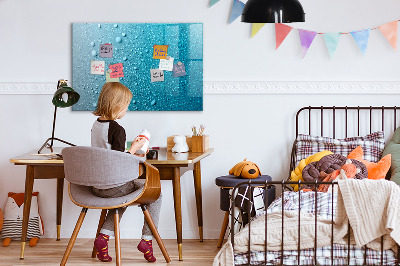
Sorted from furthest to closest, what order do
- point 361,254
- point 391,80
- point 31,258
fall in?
1. point 391,80
2. point 31,258
3. point 361,254

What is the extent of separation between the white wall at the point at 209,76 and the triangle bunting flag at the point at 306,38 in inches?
1.6

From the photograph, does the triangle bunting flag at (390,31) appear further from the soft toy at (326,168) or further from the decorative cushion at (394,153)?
the soft toy at (326,168)

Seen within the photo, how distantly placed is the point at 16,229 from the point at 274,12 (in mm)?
2412

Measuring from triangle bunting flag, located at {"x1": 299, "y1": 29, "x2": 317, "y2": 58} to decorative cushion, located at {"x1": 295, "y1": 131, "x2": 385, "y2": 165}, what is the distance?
0.62 metres

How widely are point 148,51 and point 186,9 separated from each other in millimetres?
402

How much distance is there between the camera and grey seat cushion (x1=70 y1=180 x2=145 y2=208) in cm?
343

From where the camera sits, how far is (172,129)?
14.7 feet

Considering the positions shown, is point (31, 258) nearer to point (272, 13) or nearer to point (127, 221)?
point (127, 221)

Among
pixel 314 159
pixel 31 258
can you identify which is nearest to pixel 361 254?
pixel 314 159

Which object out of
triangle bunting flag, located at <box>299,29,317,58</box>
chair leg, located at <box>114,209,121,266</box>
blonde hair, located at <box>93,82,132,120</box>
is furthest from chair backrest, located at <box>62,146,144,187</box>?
triangle bunting flag, located at <box>299,29,317,58</box>

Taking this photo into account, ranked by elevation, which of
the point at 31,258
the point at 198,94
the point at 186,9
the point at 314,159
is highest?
the point at 186,9

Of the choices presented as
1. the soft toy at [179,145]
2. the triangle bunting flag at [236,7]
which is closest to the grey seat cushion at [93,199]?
the soft toy at [179,145]

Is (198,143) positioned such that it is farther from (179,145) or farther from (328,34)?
(328,34)

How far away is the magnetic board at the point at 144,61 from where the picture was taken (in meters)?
4.43
